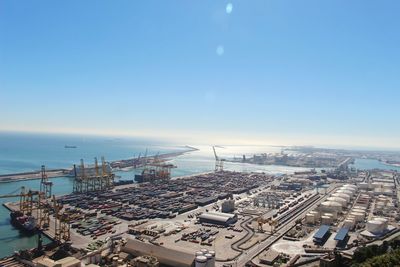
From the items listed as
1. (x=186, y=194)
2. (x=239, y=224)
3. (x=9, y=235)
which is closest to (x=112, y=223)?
(x=9, y=235)

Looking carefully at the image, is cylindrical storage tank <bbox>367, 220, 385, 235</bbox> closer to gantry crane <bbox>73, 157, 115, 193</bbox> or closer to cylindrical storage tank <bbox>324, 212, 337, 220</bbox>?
cylindrical storage tank <bbox>324, 212, 337, 220</bbox>

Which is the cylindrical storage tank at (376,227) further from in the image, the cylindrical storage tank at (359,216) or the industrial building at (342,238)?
the cylindrical storage tank at (359,216)

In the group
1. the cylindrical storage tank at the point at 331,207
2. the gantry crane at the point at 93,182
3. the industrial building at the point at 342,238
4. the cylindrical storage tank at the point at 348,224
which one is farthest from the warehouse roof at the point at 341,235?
the gantry crane at the point at 93,182

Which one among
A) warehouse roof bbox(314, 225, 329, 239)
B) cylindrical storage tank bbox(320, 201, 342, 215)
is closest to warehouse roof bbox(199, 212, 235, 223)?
warehouse roof bbox(314, 225, 329, 239)

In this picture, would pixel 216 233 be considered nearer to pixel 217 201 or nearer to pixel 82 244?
pixel 82 244

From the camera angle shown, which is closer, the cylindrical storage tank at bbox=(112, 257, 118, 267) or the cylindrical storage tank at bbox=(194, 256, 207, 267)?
the cylindrical storage tank at bbox=(194, 256, 207, 267)

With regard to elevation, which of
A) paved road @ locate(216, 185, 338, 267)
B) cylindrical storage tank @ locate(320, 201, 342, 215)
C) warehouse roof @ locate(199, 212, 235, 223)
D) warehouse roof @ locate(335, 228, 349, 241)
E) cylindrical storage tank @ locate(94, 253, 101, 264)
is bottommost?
paved road @ locate(216, 185, 338, 267)
